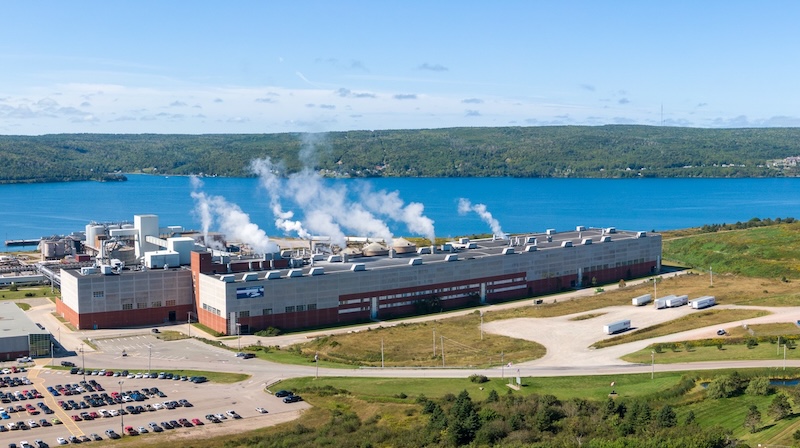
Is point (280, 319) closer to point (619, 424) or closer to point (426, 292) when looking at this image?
point (426, 292)

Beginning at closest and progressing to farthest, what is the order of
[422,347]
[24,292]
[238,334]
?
[422,347], [238,334], [24,292]

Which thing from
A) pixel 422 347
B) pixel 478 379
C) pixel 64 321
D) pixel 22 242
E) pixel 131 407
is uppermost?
pixel 22 242

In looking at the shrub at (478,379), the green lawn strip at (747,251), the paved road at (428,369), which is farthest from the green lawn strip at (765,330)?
the green lawn strip at (747,251)

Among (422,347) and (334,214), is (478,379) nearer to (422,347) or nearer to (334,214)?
(422,347)

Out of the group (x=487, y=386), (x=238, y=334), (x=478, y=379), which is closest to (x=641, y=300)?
(x=478, y=379)

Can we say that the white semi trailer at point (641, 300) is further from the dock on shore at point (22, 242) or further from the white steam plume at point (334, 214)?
the dock on shore at point (22, 242)

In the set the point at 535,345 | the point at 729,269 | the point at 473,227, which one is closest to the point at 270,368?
the point at 535,345

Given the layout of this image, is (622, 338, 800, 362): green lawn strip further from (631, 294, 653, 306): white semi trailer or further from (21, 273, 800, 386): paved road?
(631, 294, 653, 306): white semi trailer

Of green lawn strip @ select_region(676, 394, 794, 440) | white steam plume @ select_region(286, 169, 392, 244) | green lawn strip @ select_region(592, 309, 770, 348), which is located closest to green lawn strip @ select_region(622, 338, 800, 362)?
green lawn strip @ select_region(592, 309, 770, 348)
